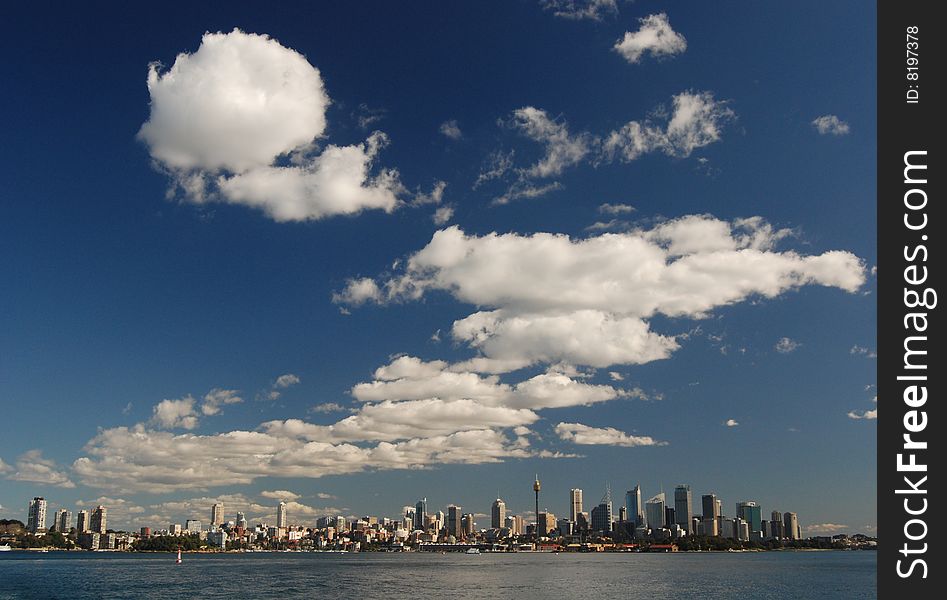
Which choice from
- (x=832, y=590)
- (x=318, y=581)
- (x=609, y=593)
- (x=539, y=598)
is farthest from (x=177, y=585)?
(x=832, y=590)

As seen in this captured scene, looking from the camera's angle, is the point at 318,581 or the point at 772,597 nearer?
the point at 772,597

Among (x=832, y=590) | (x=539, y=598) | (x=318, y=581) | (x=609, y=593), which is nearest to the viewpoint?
(x=539, y=598)
